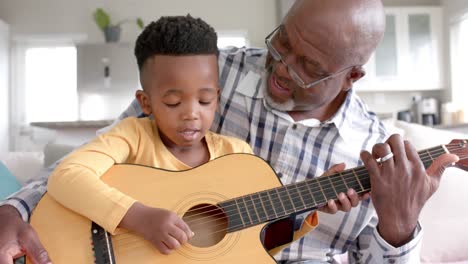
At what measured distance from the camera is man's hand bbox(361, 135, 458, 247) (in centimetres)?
93

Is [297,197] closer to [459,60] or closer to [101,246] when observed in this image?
[101,246]

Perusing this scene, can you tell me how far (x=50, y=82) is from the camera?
564 cm

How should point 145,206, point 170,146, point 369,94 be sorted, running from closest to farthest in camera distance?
1. point 145,206
2. point 170,146
3. point 369,94

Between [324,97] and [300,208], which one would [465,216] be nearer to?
[324,97]

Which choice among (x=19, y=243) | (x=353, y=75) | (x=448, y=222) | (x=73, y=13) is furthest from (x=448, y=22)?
(x=19, y=243)

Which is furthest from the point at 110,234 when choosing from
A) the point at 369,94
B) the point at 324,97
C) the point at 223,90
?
the point at 369,94

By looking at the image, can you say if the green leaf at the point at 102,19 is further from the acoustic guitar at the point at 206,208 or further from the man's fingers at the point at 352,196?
the man's fingers at the point at 352,196

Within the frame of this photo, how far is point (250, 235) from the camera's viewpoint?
2.98ft

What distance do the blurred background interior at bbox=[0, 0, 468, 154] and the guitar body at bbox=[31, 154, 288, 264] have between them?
14.4 ft

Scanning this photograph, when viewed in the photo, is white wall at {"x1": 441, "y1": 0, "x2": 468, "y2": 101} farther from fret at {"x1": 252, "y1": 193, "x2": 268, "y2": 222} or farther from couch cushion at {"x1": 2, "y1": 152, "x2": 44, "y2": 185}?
fret at {"x1": 252, "y1": 193, "x2": 268, "y2": 222}

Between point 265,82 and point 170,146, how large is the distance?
12.6 inches

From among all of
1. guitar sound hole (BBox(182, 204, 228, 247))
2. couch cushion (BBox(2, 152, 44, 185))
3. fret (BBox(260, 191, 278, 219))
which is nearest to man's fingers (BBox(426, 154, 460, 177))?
Result: fret (BBox(260, 191, 278, 219))

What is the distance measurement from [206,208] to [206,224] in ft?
0.11

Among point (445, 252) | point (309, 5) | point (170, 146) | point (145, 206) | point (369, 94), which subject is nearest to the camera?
point (145, 206)
